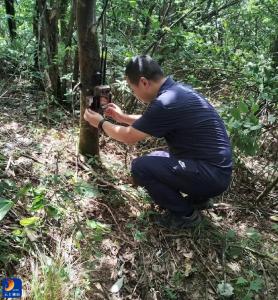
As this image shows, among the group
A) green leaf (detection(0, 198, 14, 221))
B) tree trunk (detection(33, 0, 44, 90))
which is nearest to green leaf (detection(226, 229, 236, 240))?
green leaf (detection(0, 198, 14, 221))

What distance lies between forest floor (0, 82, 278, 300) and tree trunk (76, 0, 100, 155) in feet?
2.02

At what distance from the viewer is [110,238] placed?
2943 millimetres

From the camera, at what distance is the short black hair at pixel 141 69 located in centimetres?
299

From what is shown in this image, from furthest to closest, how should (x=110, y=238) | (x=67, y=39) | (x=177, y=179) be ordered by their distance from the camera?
(x=67, y=39) < (x=177, y=179) < (x=110, y=238)

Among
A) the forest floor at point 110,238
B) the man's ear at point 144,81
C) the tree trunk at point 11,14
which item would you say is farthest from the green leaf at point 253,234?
the tree trunk at point 11,14

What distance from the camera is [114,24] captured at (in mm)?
5328

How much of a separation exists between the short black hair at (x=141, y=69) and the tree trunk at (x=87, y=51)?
0.36 meters

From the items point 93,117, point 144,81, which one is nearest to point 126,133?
point 93,117

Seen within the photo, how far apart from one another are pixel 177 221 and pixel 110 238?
2.04 feet

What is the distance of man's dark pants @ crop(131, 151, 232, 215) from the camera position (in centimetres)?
301

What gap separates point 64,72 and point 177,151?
2.50 m

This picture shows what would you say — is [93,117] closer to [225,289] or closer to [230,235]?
[230,235]

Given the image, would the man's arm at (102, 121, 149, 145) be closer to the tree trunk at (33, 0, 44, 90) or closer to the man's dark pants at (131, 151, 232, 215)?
the man's dark pants at (131, 151, 232, 215)

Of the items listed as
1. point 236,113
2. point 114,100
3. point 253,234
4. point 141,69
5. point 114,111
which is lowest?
point 253,234
